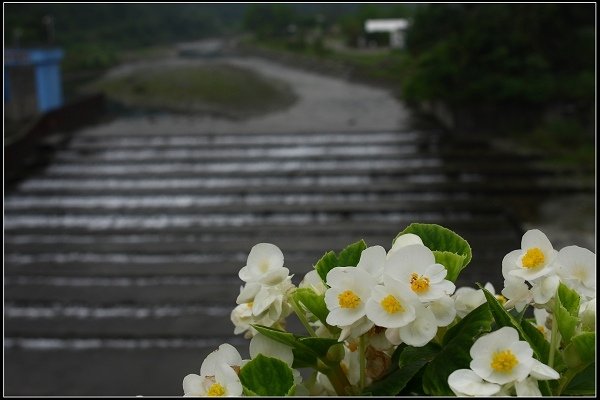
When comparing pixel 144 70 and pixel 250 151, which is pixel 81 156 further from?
pixel 144 70

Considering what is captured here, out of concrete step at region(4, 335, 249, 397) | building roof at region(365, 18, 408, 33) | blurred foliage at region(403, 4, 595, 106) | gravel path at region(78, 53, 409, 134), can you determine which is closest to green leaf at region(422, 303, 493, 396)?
concrete step at region(4, 335, 249, 397)

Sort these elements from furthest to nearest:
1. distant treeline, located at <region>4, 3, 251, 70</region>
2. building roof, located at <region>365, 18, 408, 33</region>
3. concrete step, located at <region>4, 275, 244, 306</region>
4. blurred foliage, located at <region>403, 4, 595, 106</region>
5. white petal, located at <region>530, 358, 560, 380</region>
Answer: building roof, located at <region>365, 18, 408, 33</region>, distant treeline, located at <region>4, 3, 251, 70</region>, blurred foliage, located at <region>403, 4, 595, 106</region>, concrete step, located at <region>4, 275, 244, 306</region>, white petal, located at <region>530, 358, 560, 380</region>

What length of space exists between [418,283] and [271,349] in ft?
0.44

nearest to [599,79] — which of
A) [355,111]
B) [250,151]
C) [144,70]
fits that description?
[250,151]

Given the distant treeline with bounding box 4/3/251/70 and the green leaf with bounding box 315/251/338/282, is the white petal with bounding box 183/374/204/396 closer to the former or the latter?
the green leaf with bounding box 315/251/338/282

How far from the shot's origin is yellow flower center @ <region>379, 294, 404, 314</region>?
564 mm

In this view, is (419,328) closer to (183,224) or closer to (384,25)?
(183,224)

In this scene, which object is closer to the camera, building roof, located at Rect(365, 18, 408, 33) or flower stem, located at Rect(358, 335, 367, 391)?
flower stem, located at Rect(358, 335, 367, 391)

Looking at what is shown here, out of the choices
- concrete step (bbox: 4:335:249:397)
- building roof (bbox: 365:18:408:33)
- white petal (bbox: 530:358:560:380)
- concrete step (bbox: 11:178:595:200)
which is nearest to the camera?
white petal (bbox: 530:358:560:380)

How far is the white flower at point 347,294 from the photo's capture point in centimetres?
58

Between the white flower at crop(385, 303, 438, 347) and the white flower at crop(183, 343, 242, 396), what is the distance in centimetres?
13

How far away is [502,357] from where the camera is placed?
0.54 metres

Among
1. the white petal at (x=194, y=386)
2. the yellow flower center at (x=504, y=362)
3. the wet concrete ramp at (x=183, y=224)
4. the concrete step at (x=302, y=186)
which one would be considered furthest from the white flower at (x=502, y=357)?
the concrete step at (x=302, y=186)

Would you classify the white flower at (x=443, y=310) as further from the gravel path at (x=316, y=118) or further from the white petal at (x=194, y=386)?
the gravel path at (x=316, y=118)
